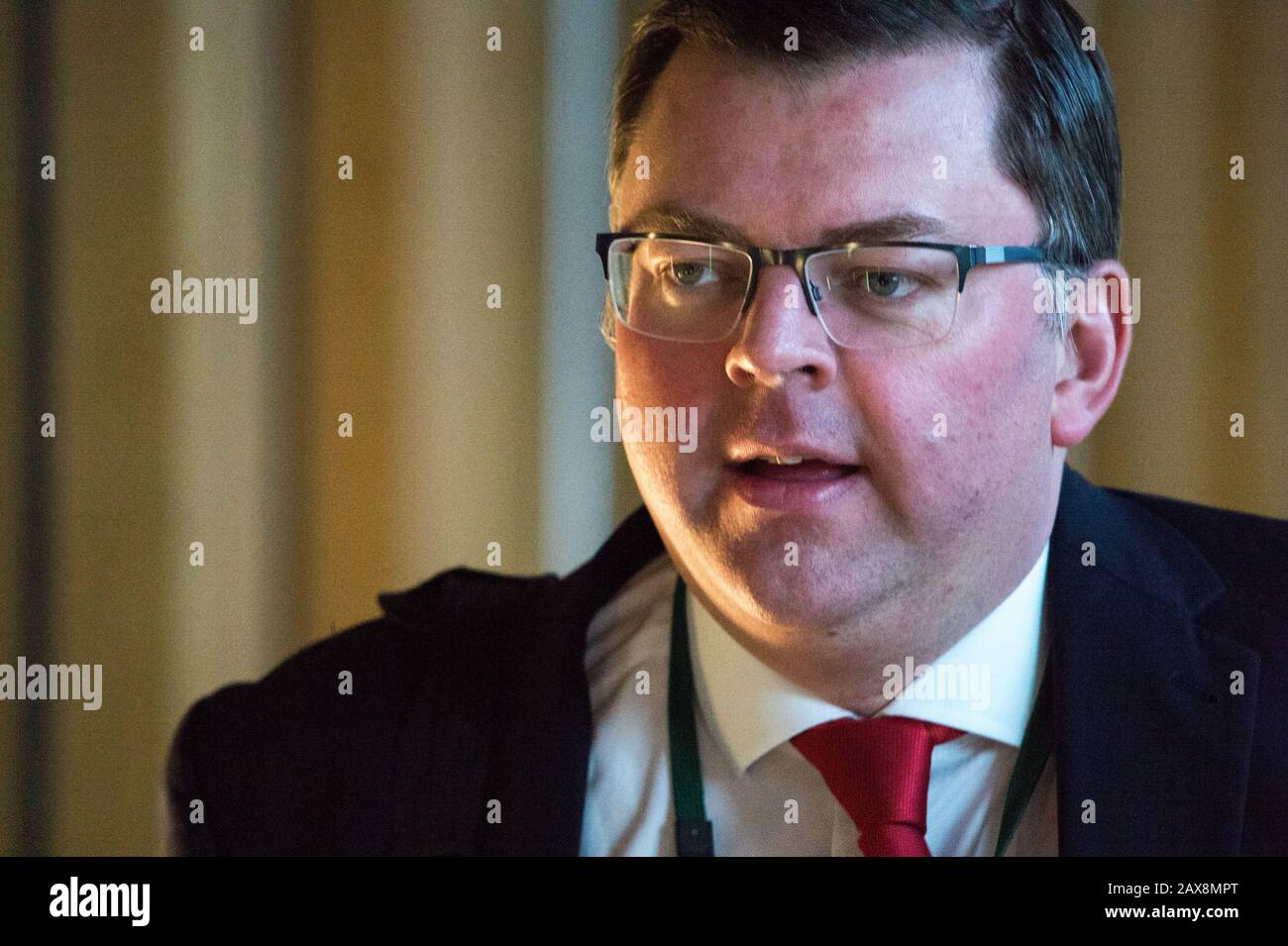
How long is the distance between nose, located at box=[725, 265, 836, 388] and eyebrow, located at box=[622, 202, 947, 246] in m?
0.05

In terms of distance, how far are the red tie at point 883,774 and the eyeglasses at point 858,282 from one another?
0.37 m

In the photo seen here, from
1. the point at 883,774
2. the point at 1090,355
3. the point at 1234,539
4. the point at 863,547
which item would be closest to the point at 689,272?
the point at 863,547

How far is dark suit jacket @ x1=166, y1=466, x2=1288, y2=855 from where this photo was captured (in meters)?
1.11

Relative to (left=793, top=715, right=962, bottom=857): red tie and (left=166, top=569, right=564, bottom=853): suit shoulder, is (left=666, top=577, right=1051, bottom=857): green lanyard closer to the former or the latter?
(left=793, top=715, right=962, bottom=857): red tie

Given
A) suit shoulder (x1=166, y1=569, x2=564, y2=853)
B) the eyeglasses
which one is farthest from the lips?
suit shoulder (x1=166, y1=569, x2=564, y2=853)

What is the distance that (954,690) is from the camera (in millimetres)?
1181

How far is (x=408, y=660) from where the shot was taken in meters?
1.34

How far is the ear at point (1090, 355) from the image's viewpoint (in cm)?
118

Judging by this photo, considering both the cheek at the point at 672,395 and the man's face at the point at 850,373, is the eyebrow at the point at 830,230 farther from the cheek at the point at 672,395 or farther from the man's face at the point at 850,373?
the cheek at the point at 672,395

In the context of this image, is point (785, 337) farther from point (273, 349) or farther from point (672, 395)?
point (273, 349)
